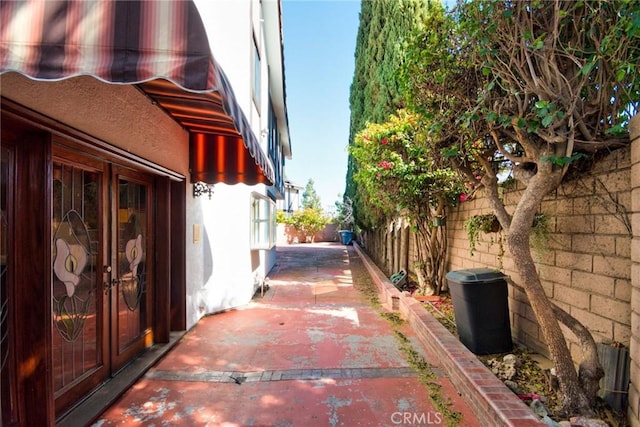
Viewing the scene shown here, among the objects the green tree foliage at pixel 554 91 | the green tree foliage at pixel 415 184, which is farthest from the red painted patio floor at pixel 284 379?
the green tree foliage at pixel 415 184

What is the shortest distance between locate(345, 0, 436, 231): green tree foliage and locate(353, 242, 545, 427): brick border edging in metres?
5.88

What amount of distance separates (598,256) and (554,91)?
6.54 ft

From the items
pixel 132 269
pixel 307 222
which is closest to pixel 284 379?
pixel 132 269

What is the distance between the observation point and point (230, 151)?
634 centimetres

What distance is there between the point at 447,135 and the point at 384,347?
3.70m

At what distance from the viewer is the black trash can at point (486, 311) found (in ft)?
16.9

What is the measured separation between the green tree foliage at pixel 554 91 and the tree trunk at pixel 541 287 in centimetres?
1

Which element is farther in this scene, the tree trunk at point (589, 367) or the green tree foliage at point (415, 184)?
the green tree foliage at point (415, 184)

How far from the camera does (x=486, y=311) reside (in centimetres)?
515

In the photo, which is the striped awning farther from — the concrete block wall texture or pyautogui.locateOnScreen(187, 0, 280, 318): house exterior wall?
pyautogui.locateOnScreen(187, 0, 280, 318): house exterior wall

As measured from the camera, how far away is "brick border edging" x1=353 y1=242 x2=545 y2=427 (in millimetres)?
3175

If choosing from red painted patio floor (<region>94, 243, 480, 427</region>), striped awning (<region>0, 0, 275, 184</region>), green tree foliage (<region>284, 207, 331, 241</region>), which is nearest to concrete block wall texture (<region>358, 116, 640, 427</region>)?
red painted patio floor (<region>94, 243, 480, 427</region>)

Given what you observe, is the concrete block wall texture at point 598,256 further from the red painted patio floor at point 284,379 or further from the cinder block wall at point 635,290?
the red painted patio floor at point 284,379

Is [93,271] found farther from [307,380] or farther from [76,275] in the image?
[307,380]
